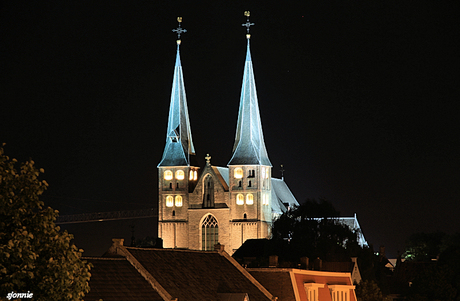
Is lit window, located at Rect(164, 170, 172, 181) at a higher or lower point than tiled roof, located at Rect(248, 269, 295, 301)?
higher

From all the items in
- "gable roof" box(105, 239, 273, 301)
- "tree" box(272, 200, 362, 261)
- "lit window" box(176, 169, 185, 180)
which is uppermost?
"lit window" box(176, 169, 185, 180)

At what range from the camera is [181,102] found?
13862 cm

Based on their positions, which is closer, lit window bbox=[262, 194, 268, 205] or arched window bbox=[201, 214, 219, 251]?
lit window bbox=[262, 194, 268, 205]

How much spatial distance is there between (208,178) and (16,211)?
387ft

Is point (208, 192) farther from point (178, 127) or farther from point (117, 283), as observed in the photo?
point (117, 283)

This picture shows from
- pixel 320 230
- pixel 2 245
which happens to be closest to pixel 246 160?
pixel 320 230

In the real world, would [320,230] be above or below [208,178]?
below

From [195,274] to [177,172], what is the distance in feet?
343

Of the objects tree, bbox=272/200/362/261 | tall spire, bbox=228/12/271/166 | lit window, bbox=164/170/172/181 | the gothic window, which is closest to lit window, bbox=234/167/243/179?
tall spire, bbox=228/12/271/166

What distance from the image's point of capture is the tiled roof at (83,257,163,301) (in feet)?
95.0

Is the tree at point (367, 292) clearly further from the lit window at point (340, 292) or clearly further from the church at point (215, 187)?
the church at point (215, 187)

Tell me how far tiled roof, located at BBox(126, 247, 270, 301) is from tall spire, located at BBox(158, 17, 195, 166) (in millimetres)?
99105

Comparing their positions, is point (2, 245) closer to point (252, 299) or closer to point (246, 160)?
point (252, 299)

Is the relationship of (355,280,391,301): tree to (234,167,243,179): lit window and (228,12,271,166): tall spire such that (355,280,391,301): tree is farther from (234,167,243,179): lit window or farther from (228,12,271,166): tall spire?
(234,167,243,179): lit window
